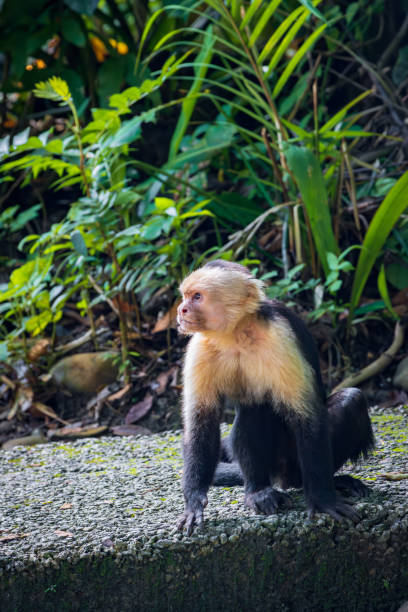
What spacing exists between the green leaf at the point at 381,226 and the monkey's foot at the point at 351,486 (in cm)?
151

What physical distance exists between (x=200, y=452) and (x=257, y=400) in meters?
0.27

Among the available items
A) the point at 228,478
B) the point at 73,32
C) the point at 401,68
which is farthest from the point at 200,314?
the point at 73,32

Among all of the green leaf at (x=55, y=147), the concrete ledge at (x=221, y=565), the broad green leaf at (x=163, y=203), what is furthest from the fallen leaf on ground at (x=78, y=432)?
the concrete ledge at (x=221, y=565)

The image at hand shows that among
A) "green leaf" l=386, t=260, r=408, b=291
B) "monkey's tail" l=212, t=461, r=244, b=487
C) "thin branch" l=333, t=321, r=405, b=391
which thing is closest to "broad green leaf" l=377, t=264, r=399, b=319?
"thin branch" l=333, t=321, r=405, b=391

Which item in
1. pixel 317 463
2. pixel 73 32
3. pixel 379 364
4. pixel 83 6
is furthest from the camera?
pixel 73 32

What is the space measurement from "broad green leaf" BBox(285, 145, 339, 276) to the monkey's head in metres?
1.46

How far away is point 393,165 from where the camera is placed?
4.55 metres

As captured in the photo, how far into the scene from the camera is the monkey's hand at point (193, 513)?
2143 mm

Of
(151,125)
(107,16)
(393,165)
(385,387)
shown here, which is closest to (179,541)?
(385,387)

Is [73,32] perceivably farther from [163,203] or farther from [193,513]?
[193,513]

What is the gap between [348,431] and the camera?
2402 millimetres

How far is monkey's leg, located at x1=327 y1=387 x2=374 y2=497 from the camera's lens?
2.38 m

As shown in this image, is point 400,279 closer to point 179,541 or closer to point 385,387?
point 385,387

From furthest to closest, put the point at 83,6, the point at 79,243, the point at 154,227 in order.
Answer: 1. the point at 83,6
2. the point at 154,227
3. the point at 79,243
